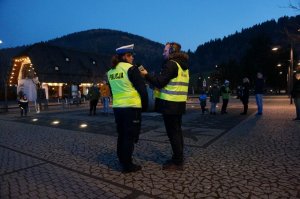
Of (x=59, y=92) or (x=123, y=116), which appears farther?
(x=59, y=92)

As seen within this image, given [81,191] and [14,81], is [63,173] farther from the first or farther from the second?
[14,81]

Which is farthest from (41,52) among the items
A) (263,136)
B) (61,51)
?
(263,136)

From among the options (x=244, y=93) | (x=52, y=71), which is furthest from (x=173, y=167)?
(x=52, y=71)

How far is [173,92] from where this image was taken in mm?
4742

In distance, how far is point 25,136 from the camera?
8719 millimetres

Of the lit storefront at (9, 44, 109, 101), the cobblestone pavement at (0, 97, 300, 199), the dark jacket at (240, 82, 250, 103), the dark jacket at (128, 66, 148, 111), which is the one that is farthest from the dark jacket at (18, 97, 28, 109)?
the lit storefront at (9, 44, 109, 101)

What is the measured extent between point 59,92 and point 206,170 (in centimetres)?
4588

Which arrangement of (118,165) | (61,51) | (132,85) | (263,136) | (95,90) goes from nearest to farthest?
(132,85) → (118,165) → (263,136) → (95,90) → (61,51)

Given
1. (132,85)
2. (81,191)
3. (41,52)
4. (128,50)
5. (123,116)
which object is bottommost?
(81,191)

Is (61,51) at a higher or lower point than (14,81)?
higher

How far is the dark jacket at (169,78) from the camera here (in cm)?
464

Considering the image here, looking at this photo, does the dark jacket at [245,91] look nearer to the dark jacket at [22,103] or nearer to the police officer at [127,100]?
the police officer at [127,100]

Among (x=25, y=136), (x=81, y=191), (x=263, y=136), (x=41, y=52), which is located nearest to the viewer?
(x=81, y=191)

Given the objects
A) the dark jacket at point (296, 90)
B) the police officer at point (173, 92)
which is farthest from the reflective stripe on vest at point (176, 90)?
the dark jacket at point (296, 90)
